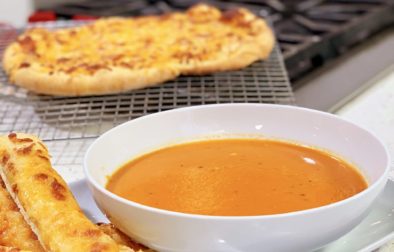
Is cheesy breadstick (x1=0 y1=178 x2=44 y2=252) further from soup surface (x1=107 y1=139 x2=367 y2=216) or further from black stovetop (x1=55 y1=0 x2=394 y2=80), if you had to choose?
black stovetop (x1=55 y1=0 x2=394 y2=80)

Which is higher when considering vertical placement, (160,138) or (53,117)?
(160,138)

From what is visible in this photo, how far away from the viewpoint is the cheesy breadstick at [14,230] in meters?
0.86

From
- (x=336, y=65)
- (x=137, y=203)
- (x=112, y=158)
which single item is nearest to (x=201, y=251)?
(x=137, y=203)

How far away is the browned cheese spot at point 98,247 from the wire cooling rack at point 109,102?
23.2 inches

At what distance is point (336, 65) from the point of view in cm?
196

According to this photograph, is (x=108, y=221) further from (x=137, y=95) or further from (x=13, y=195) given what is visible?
(x=137, y=95)

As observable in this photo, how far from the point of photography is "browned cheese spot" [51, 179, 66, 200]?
35.4 inches

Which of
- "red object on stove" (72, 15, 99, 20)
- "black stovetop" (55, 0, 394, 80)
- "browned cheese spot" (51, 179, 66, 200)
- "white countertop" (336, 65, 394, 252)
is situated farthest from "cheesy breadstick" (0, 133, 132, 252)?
"red object on stove" (72, 15, 99, 20)

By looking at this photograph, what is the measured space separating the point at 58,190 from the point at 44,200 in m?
0.03

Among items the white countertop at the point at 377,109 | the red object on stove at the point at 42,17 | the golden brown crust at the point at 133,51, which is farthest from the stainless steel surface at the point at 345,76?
the red object on stove at the point at 42,17

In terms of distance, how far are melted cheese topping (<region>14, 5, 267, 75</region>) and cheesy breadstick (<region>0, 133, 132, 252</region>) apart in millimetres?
700

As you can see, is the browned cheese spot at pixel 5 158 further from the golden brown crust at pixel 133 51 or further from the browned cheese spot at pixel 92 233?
the golden brown crust at pixel 133 51

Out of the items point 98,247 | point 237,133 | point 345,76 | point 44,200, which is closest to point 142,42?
point 345,76

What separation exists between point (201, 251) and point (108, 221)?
0.61 feet
